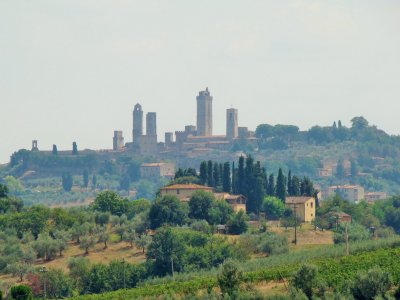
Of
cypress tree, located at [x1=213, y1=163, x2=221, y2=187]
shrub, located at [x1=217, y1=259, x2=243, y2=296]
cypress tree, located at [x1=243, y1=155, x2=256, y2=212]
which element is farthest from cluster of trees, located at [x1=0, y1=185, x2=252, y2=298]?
shrub, located at [x1=217, y1=259, x2=243, y2=296]

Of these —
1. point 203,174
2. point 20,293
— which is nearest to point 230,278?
point 20,293

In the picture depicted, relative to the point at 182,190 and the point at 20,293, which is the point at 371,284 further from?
the point at 182,190

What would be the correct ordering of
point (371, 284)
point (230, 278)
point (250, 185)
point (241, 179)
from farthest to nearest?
point (241, 179), point (250, 185), point (230, 278), point (371, 284)

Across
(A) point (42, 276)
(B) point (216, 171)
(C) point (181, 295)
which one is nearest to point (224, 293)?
(C) point (181, 295)

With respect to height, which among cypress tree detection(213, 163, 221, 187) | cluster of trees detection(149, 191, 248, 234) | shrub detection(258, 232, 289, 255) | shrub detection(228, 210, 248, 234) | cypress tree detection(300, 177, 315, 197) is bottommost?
shrub detection(258, 232, 289, 255)

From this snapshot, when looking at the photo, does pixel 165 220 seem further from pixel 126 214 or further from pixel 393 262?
pixel 393 262

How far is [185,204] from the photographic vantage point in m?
107

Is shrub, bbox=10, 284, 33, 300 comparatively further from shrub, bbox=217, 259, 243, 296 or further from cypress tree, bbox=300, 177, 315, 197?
cypress tree, bbox=300, 177, 315, 197

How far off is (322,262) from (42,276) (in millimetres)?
22874

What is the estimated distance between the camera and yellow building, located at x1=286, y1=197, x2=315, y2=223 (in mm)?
114375

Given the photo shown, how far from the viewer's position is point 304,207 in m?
115

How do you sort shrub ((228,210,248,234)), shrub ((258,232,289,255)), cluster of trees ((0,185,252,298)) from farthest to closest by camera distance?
shrub ((228,210,248,234))
shrub ((258,232,289,255))
cluster of trees ((0,185,252,298))

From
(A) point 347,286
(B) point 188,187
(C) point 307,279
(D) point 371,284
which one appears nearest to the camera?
(D) point 371,284

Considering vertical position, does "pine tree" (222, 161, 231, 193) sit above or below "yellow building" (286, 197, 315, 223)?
above
